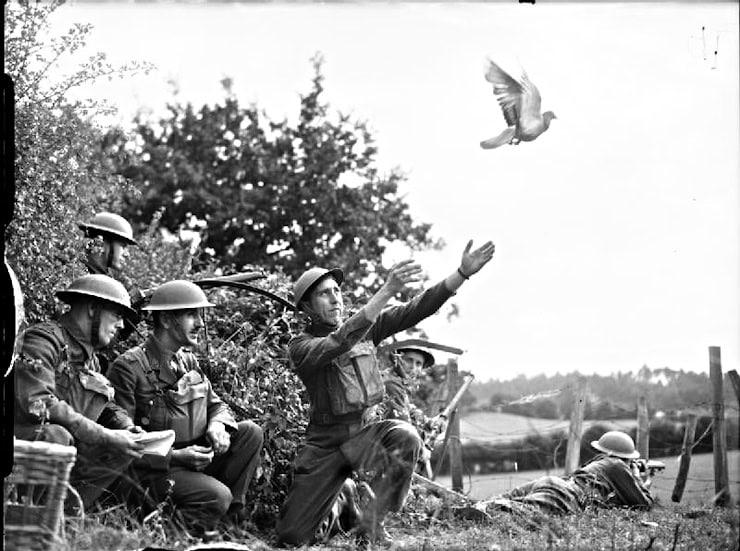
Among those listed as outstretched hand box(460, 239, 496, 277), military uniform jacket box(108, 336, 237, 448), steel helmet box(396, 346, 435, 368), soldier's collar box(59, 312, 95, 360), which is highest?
outstretched hand box(460, 239, 496, 277)

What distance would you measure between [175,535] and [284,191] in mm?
13441

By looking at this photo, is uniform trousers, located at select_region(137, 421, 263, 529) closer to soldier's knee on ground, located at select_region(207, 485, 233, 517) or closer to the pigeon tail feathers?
soldier's knee on ground, located at select_region(207, 485, 233, 517)

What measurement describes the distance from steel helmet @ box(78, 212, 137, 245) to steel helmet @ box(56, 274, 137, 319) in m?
1.62

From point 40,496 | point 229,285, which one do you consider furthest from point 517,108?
point 40,496

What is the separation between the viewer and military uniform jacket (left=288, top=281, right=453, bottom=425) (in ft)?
26.5

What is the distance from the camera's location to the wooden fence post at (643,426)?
512 inches

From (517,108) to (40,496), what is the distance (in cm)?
436

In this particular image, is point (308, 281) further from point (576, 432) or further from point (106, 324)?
point (576, 432)

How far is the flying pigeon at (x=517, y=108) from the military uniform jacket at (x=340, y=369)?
1.38 meters

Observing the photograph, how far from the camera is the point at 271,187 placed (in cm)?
2048

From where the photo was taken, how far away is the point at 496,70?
895 centimetres

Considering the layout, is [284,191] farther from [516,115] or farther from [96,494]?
[96,494]

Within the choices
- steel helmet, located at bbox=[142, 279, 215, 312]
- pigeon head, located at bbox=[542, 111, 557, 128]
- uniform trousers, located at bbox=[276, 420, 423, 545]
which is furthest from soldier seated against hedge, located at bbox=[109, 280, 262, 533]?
pigeon head, located at bbox=[542, 111, 557, 128]

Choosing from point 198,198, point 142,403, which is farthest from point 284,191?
point 142,403
